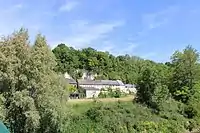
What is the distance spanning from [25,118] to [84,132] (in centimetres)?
742

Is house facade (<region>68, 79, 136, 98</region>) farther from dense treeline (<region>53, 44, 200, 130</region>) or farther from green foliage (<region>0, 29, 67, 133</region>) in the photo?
green foliage (<region>0, 29, 67, 133</region>)

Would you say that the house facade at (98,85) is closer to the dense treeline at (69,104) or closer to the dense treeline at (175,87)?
the dense treeline at (175,87)

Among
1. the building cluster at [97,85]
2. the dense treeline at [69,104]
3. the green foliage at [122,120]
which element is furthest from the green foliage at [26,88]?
the building cluster at [97,85]

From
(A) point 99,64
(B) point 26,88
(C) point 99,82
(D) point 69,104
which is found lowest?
(D) point 69,104

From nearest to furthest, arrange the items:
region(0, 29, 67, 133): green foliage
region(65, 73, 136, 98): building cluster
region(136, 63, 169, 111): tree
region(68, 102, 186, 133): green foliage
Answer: region(0, 29, 67, 133): green foliage < region(68, 102, 186, 133): green foliage < region(136, 63, 169, 111): tree < region(65, 73, 136, 98): building cluster

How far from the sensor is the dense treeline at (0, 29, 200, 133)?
75.3ft

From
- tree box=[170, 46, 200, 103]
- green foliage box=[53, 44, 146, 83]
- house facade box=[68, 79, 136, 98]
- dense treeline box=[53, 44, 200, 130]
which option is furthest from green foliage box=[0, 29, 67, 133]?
green foliage box=[53, 44, 146, 83]

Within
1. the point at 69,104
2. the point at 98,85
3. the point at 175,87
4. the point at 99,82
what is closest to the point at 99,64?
the point at 99,82

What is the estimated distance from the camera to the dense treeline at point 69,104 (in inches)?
903

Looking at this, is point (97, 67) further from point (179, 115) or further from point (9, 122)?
point (9, 122)

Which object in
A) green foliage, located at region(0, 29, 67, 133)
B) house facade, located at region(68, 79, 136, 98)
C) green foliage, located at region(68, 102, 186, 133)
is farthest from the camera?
house facade, located at region(68, 79, 136, 98)

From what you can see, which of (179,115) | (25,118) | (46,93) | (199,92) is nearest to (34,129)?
(25,118)

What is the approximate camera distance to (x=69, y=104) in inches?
1154

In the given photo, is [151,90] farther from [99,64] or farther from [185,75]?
[99,64]
